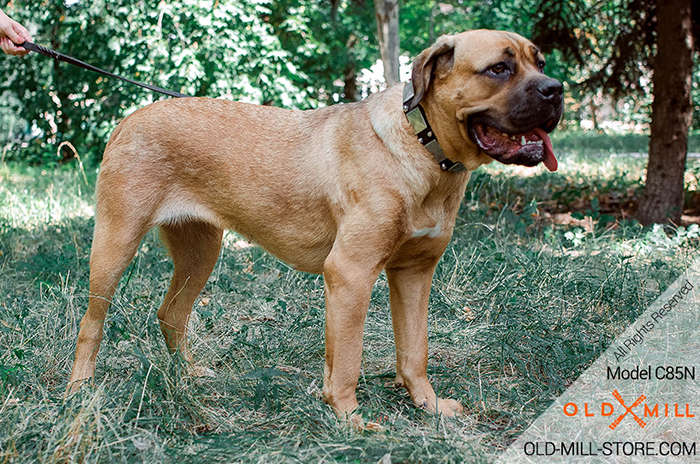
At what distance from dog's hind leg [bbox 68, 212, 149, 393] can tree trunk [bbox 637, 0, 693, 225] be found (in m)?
5.70

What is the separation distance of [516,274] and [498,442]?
2.06m

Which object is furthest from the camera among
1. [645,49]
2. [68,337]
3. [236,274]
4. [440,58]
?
[645,49]

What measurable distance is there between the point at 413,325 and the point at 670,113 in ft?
16.6

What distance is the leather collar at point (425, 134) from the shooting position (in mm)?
2846

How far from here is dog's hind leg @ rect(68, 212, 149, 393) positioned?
128 inches

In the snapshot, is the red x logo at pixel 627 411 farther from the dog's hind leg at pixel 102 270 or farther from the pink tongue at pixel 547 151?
the dog's hind leg at pixel 102 270

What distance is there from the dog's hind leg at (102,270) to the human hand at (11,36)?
1164mm

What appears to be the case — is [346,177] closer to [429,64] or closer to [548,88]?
[429,64]

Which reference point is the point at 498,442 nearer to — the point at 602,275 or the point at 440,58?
the point at 440,58

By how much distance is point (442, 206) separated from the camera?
9.81 ft

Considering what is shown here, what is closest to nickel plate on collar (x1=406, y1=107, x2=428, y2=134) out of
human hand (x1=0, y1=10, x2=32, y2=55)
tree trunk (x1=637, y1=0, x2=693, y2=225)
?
human hand (x1=0, y1=10, x2=32, y2=55)

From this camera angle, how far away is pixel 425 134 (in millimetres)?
2852

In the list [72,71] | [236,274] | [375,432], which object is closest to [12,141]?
[72,71]

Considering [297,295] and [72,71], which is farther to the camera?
[72,71]
